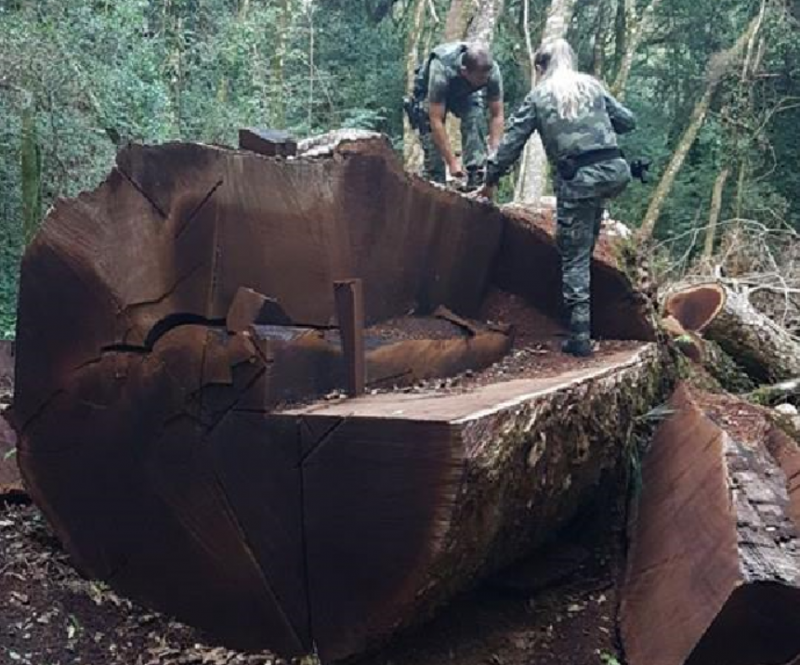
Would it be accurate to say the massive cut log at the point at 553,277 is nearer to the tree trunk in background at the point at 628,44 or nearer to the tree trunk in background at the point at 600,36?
the tree trunk in background at the point at 628,44

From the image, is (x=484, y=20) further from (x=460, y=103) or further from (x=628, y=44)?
(x=628, y=44)

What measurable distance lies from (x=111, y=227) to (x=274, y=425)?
38.7 inches

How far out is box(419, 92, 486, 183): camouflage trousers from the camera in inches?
279

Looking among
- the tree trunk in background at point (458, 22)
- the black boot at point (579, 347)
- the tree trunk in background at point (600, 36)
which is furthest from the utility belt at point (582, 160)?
the tree trunk in background at point (600, 36)

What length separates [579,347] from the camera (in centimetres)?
505

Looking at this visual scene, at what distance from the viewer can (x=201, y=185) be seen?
10.9ft

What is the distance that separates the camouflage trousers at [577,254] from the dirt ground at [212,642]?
1.34m

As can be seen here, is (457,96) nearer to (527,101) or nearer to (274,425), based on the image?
(527,101)

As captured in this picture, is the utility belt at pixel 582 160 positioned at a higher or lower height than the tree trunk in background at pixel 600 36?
lower

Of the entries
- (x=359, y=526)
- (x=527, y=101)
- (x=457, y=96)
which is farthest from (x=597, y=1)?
(x=359, y=526)

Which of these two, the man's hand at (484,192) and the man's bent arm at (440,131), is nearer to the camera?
the man's hand at (484,192)

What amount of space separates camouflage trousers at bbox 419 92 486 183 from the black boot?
2.35 meters

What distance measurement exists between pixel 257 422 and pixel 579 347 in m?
2.37

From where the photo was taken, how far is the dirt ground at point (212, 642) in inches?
135
